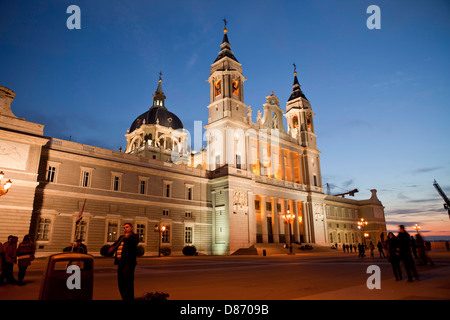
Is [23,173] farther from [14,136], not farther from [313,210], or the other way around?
[313,210]

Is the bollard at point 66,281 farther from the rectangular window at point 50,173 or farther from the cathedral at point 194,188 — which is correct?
the rectangular window at point 50,173

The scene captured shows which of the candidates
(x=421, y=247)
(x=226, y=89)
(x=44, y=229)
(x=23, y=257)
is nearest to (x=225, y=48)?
(x=226, y=89)

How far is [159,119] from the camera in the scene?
75.7 meters

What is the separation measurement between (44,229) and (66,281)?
26.2 meters

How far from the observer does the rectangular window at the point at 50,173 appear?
2893 cm

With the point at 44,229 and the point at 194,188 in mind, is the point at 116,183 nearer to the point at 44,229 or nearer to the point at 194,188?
the point at 44,229

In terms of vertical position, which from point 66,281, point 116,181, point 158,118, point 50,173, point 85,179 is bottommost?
point 66,281

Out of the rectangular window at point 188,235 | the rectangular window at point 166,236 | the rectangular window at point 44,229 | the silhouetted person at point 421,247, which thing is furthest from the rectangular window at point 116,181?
the silhouetted person at point 421,247

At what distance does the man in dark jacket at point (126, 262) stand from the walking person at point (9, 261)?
6408 millimetres

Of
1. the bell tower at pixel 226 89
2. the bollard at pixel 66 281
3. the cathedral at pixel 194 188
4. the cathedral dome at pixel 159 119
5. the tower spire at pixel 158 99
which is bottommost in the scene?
the bollard at pixel 66 281

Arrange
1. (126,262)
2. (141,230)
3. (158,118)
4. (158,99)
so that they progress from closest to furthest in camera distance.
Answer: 1. (126,262)
2. (141,230)
3. (158,118)
4. (158,99)

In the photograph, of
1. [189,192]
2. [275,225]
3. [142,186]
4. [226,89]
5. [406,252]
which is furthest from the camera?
[275,225]
